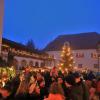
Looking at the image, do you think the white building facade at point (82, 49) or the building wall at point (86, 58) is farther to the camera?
the white building facade at point (82, 49)

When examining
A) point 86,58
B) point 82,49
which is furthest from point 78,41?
point 86,58

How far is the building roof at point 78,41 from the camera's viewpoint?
243ft

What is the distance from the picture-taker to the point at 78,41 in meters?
77.8

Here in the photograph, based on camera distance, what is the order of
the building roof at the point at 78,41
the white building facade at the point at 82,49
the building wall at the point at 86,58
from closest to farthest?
the building wall at the point at 86,58, the white building facade at the point at 82,49, the building roof at the point at 78,41

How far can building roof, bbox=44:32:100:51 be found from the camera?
7394 cm

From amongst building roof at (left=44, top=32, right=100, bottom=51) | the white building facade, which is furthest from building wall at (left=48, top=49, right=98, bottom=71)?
building roof at (left=44, top=32, right=100, bottom=51)

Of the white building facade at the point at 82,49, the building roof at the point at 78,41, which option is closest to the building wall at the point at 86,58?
the white building facade at the point at 82,49

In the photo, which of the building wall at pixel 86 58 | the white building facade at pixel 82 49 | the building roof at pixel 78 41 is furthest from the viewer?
the building roof at pixel 78 41

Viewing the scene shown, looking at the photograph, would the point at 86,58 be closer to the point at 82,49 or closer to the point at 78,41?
the point at 82,49

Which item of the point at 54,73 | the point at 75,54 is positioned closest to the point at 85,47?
the point at 75,54

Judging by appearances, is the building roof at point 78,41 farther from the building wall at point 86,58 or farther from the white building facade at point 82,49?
the building wall at point 86,58

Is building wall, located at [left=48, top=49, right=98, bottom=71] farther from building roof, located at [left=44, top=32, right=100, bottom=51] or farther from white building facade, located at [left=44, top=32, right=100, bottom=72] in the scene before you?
building roof, located at [left=44, top=32, right=100, bottom=51]

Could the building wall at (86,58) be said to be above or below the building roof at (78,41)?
→ below

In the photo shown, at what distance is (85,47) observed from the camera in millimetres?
73500
